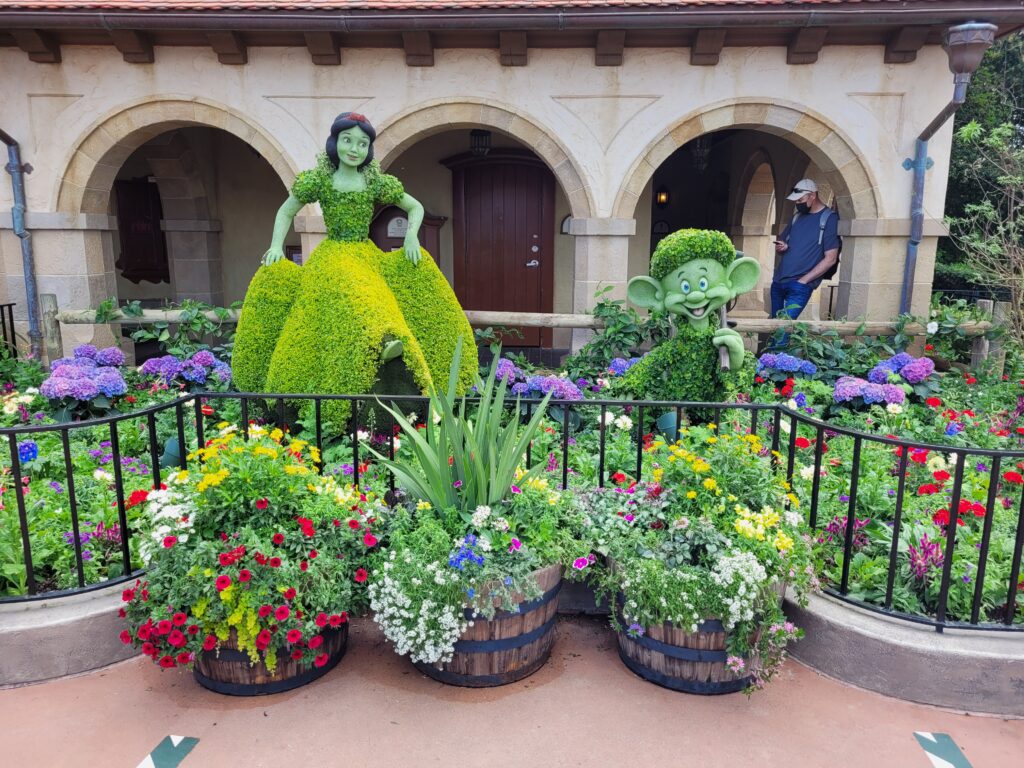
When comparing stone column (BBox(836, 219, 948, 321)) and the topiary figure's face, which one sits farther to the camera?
stone column (BBox(836, 219, 948, 321))

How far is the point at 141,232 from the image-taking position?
416 inches

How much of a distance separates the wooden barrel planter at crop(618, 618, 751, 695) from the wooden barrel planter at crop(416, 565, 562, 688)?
0.35m

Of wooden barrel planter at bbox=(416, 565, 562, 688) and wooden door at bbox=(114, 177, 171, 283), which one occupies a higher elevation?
wooden door at bbox=(114, 177, 171, 283)

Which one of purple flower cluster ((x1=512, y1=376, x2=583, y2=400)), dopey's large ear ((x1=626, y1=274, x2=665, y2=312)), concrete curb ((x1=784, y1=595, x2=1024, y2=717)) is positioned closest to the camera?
concrete curb ((x1=784, y1=595, x2=1024, y2=717))

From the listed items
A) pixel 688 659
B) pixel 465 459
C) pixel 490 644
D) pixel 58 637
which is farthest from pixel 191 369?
pixel 688 659

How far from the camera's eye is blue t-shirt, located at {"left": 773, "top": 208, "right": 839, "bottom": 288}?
7.17 metres

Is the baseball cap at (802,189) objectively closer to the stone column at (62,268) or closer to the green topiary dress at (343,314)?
the green topiary dress at (343,314)

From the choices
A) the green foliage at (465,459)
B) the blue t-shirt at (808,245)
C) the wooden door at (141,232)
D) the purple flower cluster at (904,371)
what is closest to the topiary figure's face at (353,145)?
the green foliage at (465,459)

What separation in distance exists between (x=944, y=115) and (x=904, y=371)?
241 centimetres

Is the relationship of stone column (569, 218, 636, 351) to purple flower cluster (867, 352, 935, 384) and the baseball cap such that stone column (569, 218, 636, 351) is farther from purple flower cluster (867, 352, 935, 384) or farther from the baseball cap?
purple flower cluster (867, 352, 935, 384)

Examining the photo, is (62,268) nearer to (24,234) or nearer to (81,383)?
(24,234)

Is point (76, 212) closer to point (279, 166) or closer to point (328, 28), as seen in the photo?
point (279, 166)

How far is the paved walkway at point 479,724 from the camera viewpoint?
2398 millimetres

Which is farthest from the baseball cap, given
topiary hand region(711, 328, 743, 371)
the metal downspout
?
the metal downspout
